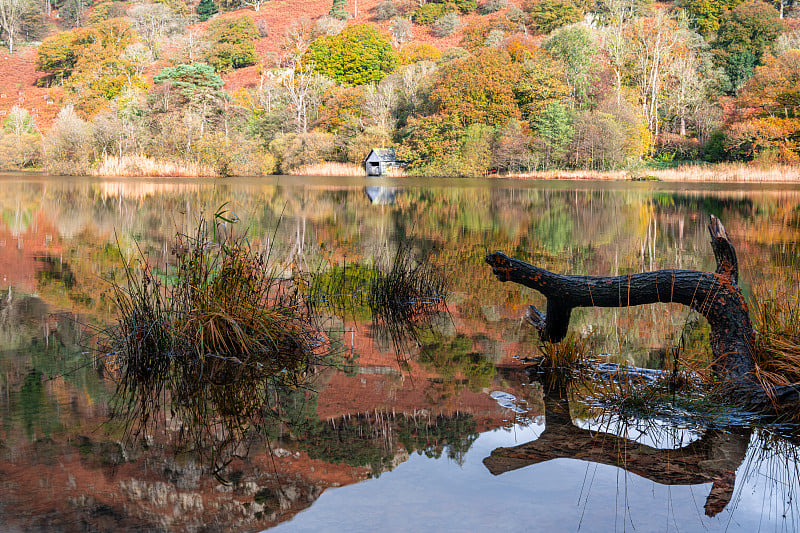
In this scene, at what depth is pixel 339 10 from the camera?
3349 inches

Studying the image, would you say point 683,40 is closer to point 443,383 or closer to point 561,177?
point 561,177

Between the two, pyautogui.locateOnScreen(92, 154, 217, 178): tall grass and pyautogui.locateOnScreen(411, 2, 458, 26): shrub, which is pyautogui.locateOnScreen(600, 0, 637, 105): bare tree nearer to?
pyautogui.locateOnScreen(411, 2, 458, 26): shrub

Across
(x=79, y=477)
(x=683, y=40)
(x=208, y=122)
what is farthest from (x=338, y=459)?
(x=683, y=40)

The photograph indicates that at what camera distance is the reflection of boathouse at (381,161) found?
150ft

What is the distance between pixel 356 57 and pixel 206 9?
40.7 metres

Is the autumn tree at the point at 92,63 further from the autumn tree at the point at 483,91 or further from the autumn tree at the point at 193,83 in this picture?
the autumn tree at the point at 483,91

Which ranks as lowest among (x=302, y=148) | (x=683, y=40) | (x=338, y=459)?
(x=338, y=459)

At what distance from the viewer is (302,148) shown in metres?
46.9

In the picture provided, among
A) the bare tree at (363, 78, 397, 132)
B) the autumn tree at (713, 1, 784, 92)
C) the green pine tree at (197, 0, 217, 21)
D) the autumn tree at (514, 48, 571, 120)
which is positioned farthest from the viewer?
the green pine tree at (197, 0, 217, 21)

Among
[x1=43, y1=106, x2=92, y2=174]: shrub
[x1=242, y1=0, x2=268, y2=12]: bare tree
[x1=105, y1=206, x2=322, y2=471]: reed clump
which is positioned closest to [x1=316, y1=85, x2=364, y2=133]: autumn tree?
[x1=43, y1=106, x2=92, y2=174]: shrub

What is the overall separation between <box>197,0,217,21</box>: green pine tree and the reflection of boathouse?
58.4 m

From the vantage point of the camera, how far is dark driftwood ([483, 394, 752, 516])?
330 cm

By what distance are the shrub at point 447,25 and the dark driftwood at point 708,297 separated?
237ft

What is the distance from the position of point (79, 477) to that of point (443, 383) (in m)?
2.29
